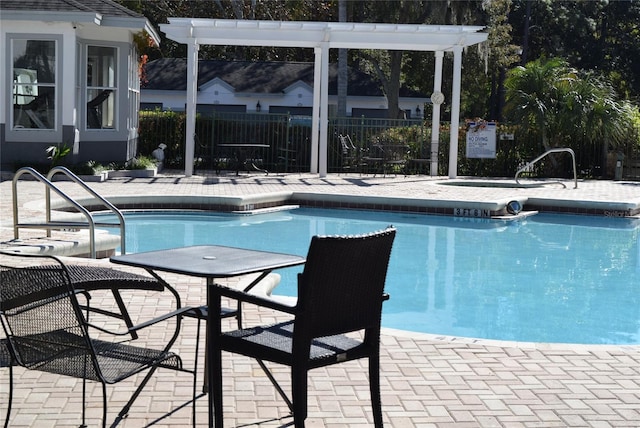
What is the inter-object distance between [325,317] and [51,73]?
1504cm

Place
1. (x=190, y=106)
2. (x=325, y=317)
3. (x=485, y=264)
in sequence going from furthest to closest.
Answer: (x=190, y=106), (x=485, y=264), (x=325, y=317)

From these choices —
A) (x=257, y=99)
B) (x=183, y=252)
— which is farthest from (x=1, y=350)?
(x=257, y=99)

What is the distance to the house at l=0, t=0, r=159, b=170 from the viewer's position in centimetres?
1720

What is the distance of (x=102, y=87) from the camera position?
18.7m

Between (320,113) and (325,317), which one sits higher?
(320,113)

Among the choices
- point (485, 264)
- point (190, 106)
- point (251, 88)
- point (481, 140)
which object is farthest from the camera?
point (251, 88)

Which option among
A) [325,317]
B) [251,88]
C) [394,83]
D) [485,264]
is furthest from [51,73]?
[251,88]

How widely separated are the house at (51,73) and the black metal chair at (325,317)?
14290mm

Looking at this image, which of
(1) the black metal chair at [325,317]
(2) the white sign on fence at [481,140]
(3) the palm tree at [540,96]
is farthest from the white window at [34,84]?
(1) the black metal chair at [325,317]

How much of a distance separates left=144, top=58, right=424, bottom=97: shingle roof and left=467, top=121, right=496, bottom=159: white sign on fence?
19011mm

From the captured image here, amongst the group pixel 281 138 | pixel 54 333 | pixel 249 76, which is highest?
pixel 249 76

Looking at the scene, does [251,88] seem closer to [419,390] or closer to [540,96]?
[540,96]

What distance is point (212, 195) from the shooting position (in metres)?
14.9

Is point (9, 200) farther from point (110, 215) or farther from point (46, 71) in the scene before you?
point (46, 71)
